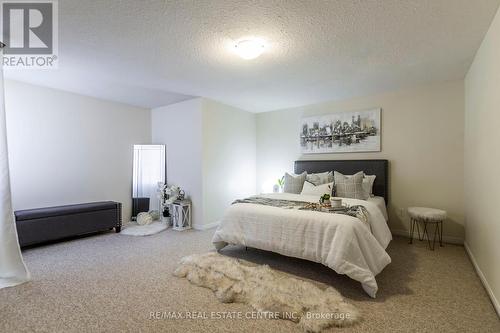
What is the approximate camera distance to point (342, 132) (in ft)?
14.4

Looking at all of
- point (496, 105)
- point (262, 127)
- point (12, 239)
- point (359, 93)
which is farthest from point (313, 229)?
point (262, 127)

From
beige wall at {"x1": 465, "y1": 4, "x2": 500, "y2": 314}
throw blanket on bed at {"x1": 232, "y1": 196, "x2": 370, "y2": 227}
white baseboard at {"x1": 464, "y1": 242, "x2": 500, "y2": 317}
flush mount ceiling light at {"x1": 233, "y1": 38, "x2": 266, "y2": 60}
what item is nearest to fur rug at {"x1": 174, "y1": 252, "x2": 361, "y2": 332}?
throw blanket on bed at {"x1": 232, "y1": 196, "x2": 370, "y2": 227}

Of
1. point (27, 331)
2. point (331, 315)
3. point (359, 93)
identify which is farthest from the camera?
point (359, 93)

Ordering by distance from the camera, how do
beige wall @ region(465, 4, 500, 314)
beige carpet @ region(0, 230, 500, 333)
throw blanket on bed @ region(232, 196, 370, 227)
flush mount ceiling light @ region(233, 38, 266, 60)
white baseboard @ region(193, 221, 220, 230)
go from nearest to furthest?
beige carpet @ region(0, 230, 500, 333) → beige wall @ region(465, 4, 500, 314) → flush mount ceiling light @ region(233, 38, 266, 60) → throw blanket on bed @ region(232, 196, 370, 227) → white baseboard @ region(193, 221, 220, 230)

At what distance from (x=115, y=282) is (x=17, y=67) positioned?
2986mm

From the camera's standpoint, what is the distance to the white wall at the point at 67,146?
3535 mm

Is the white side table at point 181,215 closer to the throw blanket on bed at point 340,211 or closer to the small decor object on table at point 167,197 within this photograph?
the small decor object on table at point 167,197

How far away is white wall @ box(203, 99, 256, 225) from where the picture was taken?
439cm

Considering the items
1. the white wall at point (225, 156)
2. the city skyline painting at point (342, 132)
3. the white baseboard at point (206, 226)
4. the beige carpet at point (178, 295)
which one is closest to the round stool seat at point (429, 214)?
the beige carpet at point (178, 295)

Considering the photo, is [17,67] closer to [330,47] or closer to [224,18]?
[224,18]

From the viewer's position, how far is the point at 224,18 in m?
2.01

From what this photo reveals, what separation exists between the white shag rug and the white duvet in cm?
161

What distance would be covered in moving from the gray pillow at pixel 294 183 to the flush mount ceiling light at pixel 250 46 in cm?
239

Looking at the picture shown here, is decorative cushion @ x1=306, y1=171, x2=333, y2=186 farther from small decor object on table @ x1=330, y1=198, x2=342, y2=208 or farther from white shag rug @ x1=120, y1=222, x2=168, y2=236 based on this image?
white shag rug @ x1=120, y1=222, x2=168, y2=236
